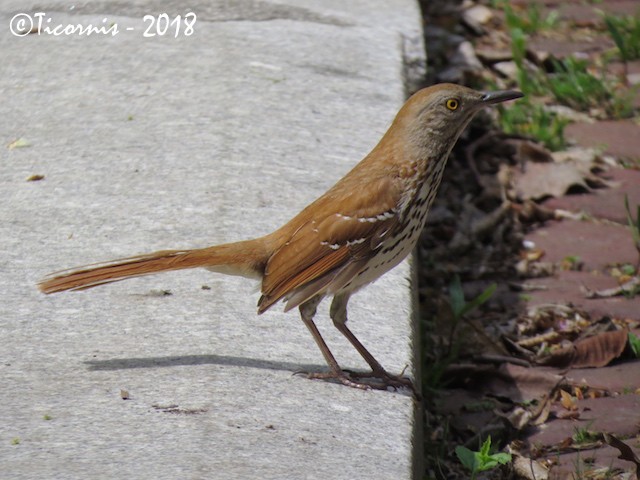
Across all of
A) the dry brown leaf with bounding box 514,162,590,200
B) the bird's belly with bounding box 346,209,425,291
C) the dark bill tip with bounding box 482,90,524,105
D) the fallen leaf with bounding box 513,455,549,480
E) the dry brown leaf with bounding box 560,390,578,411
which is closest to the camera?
the bird's belly with bounding box 346,209,425,291

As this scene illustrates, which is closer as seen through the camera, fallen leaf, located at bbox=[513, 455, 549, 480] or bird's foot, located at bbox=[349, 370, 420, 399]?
bird's foot, located at bbox=[349, 370, 420, 399]

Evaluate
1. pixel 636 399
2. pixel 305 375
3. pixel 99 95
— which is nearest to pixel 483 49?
pixel 99 95

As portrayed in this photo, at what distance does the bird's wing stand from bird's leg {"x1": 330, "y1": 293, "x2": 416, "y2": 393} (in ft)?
0.47

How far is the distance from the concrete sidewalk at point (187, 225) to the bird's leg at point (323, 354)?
31mm

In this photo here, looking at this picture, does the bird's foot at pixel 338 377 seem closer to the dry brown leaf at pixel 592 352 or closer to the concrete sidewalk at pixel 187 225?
the concrete sidewalk at pixel 187 225

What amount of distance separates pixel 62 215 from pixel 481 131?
3102 millimetres

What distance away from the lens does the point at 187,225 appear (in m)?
4.31

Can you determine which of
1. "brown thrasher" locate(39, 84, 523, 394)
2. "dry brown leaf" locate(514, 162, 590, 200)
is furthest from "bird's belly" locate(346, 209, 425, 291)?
"dry brown leaf" locate(514, 162, 590, 200)

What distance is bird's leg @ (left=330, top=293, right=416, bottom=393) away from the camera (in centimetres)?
346

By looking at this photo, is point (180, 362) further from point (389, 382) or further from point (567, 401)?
point (567, 401)

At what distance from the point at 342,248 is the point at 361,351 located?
1.07 ft

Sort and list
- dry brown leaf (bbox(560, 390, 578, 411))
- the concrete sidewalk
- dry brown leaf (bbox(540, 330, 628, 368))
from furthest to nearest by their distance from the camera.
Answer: dry brown leaf (bbox(540, 330, 628, 368)), dry brown leaf (bbox(560, 390, 578, 411)), the concrete sidewalk

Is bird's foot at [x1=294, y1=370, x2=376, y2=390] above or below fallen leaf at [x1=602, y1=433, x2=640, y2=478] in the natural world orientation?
above

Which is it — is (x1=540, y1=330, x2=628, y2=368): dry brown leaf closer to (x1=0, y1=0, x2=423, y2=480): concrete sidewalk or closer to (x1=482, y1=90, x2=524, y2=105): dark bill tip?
(x1=0, y1=0, x2=423, y2=480): concrete sidewalk
